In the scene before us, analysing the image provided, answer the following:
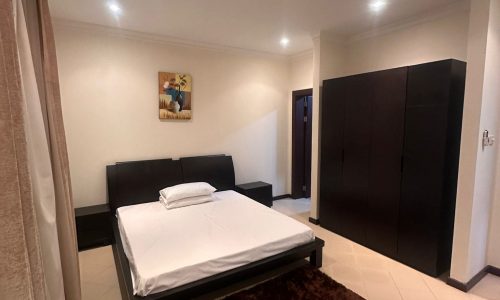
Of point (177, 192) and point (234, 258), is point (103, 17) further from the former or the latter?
point (234, 258)

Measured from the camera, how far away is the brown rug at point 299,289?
2.21m

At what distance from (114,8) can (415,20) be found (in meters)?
3.37

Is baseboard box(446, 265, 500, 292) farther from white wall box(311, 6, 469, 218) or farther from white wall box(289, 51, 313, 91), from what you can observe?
white wall box(289, 51, 313, 91)

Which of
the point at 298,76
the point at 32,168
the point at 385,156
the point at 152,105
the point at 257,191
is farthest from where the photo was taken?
the point at 298,76

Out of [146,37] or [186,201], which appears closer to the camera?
[186,201]

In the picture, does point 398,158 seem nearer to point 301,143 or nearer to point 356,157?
point 356,157

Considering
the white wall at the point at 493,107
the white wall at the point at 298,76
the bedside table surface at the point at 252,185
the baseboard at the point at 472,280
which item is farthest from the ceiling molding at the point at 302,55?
the baseboard at the point at 472,280

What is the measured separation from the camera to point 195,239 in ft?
7.77

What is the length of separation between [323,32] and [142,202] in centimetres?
334

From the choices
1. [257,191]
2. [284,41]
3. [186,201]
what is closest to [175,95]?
[186,201]

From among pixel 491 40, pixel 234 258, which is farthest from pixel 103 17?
pixel 491 40

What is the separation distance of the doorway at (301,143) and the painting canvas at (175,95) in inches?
76.5

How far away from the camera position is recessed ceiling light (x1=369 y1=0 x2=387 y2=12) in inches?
106

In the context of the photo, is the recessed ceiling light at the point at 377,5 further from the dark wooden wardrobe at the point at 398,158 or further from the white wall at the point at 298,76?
the white wall at the point at 298,76
